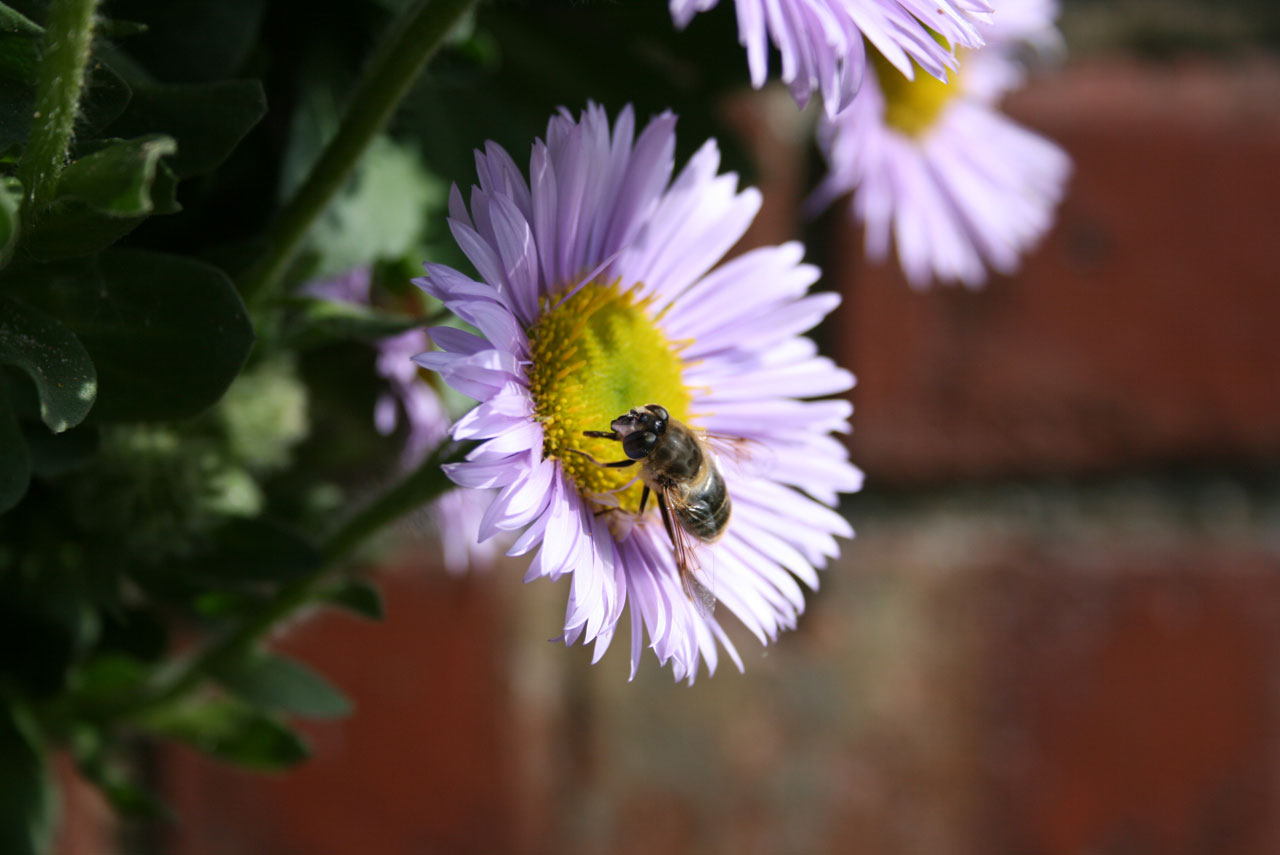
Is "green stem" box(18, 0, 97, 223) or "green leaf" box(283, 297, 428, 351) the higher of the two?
"green stem" box(18, 0, 97, 223)

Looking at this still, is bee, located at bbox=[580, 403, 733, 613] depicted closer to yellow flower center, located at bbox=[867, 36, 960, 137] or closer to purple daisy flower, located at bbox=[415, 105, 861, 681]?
purple daisy flower, located at bbox=[415, 105, 861, 681]

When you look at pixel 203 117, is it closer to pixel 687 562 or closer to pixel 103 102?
pixel 103 102

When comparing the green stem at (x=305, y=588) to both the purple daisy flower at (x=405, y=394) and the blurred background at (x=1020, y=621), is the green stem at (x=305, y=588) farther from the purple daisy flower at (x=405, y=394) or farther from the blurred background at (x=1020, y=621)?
the blurred background at (x=1020, y=621)

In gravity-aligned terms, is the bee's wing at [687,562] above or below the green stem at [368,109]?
below

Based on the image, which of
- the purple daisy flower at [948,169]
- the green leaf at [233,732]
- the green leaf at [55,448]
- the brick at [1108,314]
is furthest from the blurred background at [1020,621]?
the green leaf at [55,448]

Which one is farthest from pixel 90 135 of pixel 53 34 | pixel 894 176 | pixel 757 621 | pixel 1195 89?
pixel 1195 89

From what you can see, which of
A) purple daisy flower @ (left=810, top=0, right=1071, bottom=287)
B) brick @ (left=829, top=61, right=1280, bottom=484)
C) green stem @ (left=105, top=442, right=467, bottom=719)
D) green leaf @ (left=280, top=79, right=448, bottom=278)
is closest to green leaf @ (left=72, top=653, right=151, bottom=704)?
green stem @ (left=105, top=442, right=467, bottom=719)

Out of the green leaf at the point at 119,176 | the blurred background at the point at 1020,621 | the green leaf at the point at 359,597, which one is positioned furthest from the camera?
the blurred background at the point at 1020,621

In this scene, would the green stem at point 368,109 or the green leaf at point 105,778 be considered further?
the green leaf at point 105,778
